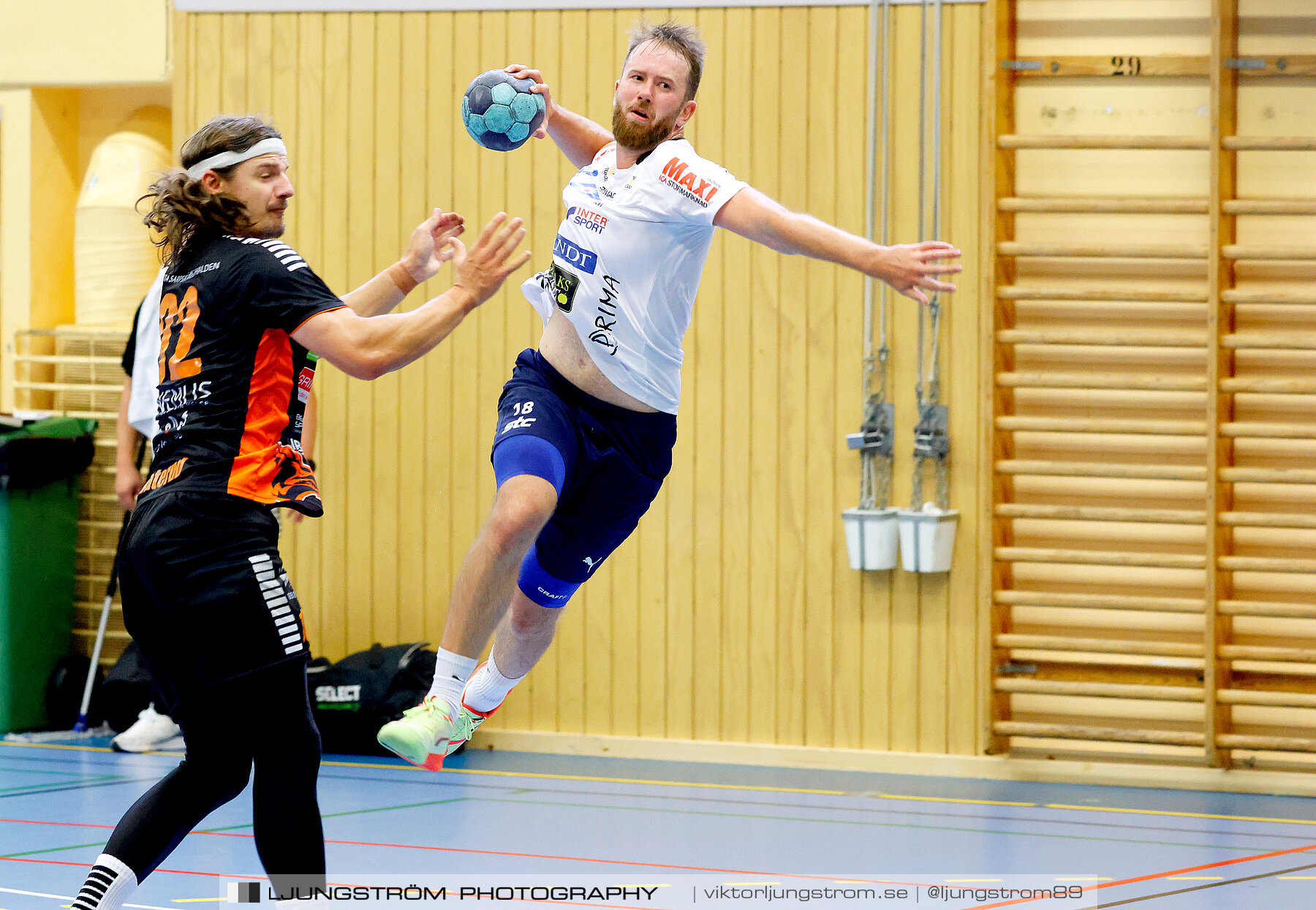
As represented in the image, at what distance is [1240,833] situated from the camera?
17.4 feet

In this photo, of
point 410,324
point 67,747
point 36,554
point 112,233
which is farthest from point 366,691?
point 410,324

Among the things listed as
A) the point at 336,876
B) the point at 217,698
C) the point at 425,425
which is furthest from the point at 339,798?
the point at 217,698

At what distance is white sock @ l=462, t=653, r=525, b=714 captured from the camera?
378cm

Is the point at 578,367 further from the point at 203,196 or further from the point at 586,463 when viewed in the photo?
the point at 203,196

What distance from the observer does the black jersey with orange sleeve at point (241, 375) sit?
2.98 meters

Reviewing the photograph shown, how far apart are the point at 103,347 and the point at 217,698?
5141mm

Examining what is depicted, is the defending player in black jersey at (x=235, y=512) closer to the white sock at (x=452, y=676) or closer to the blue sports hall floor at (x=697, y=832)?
the white sock at (x=452, y=676)

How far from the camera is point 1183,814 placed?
5711mm

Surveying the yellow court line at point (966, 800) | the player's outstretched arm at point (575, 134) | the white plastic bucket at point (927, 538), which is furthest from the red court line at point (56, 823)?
the white plastic bucket at point (927, 538)

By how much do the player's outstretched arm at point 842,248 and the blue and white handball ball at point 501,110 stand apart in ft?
2.07

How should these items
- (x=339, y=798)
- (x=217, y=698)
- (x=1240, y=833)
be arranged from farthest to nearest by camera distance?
1. (x=339, y=798)
2. (x=1240, y=833)
3. (x=217, y=698)

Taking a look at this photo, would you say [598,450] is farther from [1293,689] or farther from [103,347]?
[103,347]

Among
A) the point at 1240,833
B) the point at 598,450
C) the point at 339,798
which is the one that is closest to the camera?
the point at 598,450

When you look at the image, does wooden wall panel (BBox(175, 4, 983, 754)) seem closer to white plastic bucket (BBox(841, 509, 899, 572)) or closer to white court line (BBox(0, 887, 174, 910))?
white plastic bucket (BBox(841, 509, 899, 572))
